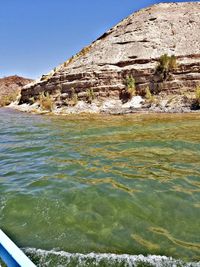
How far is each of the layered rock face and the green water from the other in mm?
15679

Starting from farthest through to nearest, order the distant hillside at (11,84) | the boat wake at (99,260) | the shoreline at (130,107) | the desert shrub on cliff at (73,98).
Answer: the distant hillside at (11,84) → the desert shrub on cliff at (73,98) → the shoreline at (130,107) → the boat wake at (99,260)

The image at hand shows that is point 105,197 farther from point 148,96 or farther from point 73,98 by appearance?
point 73,98

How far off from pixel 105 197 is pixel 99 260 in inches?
76.5

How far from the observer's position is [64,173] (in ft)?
23.1

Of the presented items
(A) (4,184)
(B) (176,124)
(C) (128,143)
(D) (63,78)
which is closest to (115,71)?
(D) (63,78)

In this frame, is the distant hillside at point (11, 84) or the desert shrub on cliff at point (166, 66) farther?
the distant hillside at point (11, 84)

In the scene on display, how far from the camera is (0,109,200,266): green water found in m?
4.01

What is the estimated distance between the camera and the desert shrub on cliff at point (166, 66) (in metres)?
24.6

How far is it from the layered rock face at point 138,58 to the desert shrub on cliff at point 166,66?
14.3 inches

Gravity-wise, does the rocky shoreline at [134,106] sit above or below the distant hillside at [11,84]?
below

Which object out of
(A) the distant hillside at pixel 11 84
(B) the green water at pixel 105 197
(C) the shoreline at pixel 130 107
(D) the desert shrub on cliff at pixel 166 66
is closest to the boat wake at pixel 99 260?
(B) the green water at pixel 105 197

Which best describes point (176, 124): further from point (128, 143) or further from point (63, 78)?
point (63, 78)

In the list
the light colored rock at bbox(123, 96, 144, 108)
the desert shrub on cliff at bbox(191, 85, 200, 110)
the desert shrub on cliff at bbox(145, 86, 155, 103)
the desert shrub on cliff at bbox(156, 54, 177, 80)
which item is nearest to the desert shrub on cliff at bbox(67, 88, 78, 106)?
the light colored rock at bbox(123, 96, 144, 108)

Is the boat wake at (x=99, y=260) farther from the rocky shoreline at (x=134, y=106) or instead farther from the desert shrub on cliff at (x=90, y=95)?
the desert shrub on cliff at (x=90, y=95)
